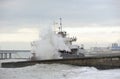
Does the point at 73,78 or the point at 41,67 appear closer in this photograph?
the point at 73,78

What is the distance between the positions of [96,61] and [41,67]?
885cm

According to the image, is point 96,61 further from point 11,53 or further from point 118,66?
point 11,53

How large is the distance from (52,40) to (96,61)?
1595 cm

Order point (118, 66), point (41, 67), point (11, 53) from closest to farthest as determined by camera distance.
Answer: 1. point (41, 67)
2. point (118, 66)
3. point (11, 53)

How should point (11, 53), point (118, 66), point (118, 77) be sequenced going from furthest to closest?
1. point (11, 53)
2. point (118, 66)
3. point (118, 77)

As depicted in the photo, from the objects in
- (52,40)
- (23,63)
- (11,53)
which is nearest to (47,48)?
(52,40)

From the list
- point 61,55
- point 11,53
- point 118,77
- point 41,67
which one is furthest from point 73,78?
point 11,53

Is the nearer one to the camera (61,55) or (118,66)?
(118,66)

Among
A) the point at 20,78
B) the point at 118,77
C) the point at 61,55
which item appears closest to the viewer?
the point at 20,78

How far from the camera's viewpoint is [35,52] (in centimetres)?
6981

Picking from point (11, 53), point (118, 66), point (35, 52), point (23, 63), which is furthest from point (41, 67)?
point (11, 53)

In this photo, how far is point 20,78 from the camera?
1480 inches

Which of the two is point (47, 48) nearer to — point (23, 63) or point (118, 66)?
point (23, 63)

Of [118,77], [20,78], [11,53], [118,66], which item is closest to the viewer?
[20,78]
